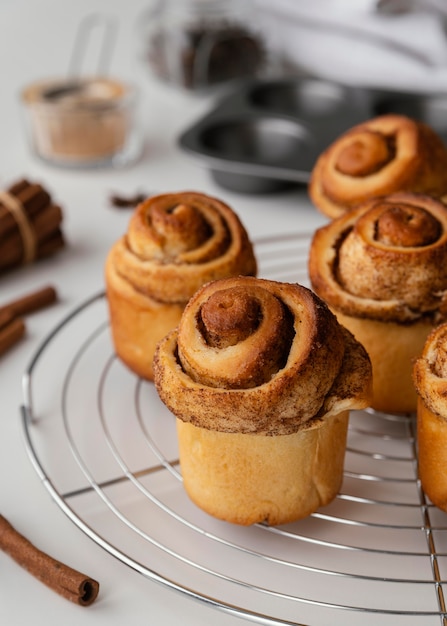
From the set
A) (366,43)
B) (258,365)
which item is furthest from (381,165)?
(366,43)

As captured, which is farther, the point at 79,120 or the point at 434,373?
the point at 79,120

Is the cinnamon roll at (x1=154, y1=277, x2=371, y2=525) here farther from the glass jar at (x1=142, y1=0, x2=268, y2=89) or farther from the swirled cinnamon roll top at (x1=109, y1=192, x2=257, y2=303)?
the glass jar at (x1=142, y1=0, x2=268, y2=89)

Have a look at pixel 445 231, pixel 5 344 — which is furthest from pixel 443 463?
pixel 5 344

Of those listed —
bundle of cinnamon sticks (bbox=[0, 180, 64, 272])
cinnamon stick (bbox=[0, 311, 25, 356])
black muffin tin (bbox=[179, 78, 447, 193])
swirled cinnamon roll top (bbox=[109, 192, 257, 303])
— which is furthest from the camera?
black muffin tin (bbox=[179, 78, 447, 193])

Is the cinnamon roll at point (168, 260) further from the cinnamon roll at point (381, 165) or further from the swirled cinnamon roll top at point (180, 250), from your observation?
the cinnamon roll at point (381, 165)

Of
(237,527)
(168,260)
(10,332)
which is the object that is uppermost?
(168,260)

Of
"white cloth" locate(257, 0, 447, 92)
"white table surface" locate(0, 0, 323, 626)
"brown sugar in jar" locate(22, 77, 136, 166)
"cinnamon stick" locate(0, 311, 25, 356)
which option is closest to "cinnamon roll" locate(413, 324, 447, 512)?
"white table surface" locate(0, 0, 323, 626)

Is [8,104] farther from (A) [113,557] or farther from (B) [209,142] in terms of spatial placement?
(A) [113,557]

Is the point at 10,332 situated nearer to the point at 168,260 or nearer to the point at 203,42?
the point at 168,260

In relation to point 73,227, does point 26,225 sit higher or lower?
higher
